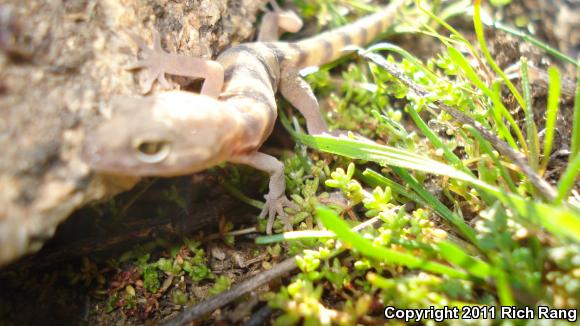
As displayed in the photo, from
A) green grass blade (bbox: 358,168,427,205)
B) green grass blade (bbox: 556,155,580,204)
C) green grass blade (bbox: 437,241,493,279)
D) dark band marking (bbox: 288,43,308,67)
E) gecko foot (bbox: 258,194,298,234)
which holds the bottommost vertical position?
gecko foot (bbox: 258,194,298,234)

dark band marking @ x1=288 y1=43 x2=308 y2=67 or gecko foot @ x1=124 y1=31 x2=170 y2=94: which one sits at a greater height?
gecko foot @ x1=124 y1=31 x2=170 y2=94

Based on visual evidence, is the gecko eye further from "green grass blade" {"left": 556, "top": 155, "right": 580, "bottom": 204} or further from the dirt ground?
"green grass blade" {"left": 556, "top": 155, "right": 580, "bottom": 204}

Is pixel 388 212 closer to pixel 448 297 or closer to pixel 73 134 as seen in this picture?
pixel 448 297

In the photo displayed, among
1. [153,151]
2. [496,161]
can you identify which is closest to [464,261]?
[496,161]

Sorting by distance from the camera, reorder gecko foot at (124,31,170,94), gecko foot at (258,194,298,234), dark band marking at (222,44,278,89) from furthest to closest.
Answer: dark band marking at (222,44,278,89)
gecko foot at (258,194,298,234)
gecko foot at (124,31,170,94)

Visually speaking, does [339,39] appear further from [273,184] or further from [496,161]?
[496,161]

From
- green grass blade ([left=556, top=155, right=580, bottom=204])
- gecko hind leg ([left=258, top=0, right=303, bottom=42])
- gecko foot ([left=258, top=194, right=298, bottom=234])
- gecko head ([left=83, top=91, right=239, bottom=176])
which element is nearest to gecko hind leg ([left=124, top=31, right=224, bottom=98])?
gecko head ([left=83, top=91, right=239, bottom=176])
